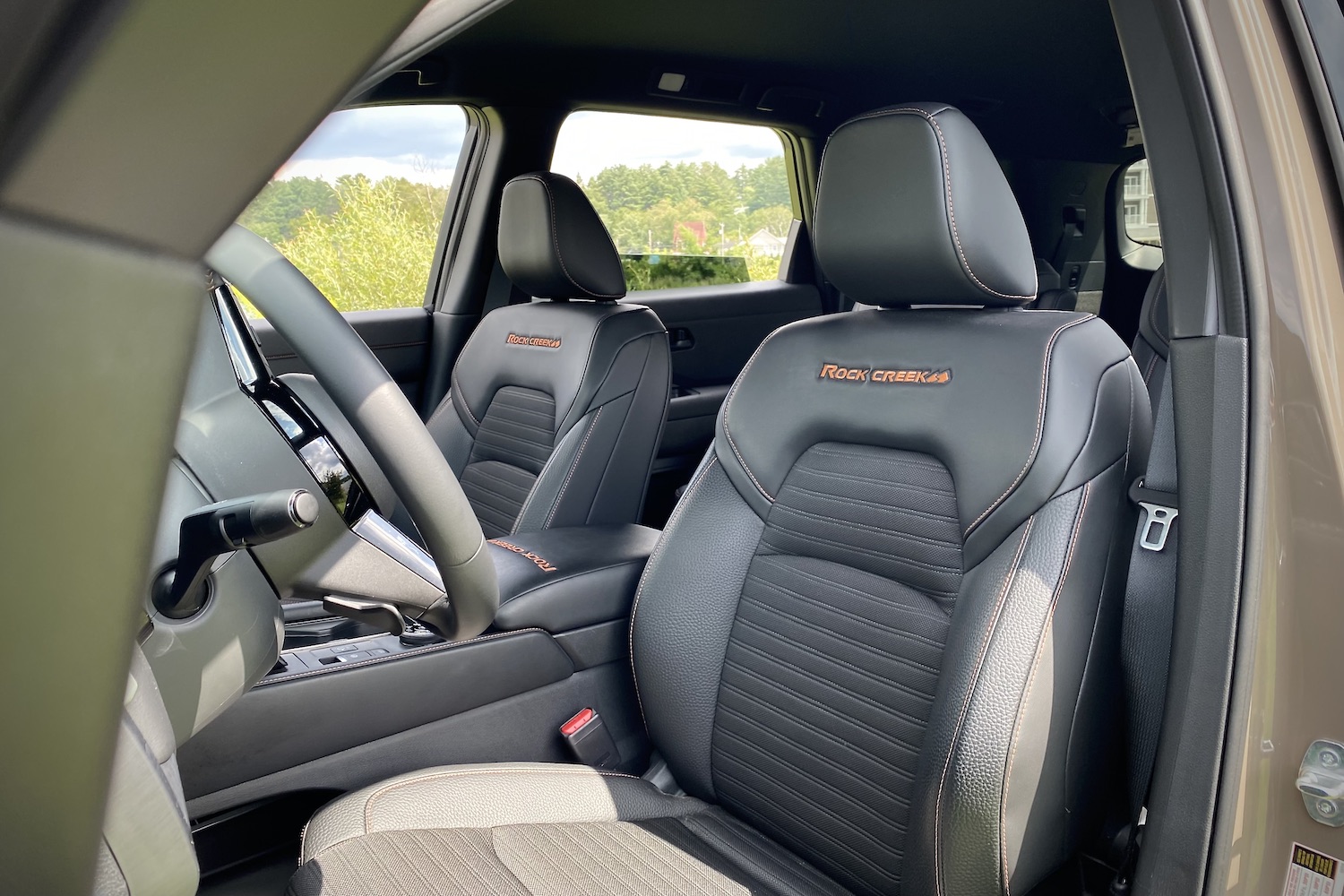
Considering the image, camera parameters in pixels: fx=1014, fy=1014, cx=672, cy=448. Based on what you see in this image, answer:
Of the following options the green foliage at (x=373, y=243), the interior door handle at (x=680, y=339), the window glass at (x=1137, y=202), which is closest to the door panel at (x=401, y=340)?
the green foliage at (x=373, y=243)

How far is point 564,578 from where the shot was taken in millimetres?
1793

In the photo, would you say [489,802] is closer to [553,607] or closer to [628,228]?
[553,607]

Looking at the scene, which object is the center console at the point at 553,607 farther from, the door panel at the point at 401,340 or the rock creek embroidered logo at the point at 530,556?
the door panel at the point at 401,340

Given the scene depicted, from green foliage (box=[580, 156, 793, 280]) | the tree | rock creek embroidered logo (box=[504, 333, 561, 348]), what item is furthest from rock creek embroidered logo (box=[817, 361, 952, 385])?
green foliage (box=[580, 156, 793, 280])

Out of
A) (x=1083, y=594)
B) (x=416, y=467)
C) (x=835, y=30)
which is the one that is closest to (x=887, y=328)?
(x=1083, y=594)

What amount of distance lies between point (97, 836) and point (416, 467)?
0.51 meters

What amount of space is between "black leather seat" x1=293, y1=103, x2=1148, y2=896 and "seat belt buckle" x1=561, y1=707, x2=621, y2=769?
0.18 metres

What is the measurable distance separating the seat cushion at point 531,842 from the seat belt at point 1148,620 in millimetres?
403

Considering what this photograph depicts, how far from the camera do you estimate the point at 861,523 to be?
1390 millimetres

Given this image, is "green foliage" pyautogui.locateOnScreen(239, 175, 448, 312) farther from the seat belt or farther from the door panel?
the seat belt

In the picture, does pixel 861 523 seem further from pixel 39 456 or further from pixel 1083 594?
pixel 39 456

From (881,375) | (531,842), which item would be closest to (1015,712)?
(881,375)

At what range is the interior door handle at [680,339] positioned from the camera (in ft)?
11.3

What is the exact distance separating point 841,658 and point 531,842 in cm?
47
